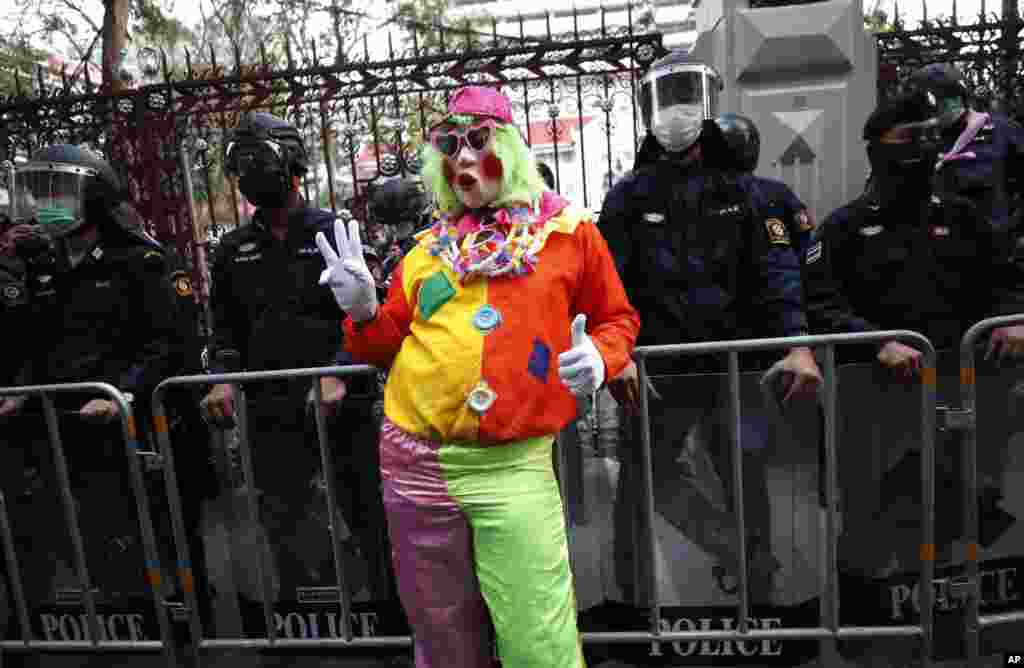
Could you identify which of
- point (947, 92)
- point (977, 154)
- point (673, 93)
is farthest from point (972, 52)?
point (673, 93)

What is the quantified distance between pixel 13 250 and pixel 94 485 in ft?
3.99

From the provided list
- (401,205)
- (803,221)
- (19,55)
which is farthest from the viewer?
(19,55)

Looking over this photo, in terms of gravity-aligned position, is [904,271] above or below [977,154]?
below

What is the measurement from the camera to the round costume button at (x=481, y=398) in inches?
82.7

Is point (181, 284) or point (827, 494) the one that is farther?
point (181, 284)

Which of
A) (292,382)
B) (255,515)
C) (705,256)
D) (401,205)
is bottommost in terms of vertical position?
(255,515)

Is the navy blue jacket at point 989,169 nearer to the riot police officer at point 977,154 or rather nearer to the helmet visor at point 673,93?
the riot police officer at point 977,154

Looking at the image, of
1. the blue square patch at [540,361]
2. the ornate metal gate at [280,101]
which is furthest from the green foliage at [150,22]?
the blue square patch at [540,361]

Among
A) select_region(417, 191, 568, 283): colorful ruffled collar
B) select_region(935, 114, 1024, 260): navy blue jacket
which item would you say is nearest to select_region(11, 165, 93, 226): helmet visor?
select_region(417, 191, 568, 283): colorful ruffled collar

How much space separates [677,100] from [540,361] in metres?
1.52

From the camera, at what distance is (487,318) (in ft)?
7.04

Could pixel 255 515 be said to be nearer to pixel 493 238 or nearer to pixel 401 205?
pixel 493 238

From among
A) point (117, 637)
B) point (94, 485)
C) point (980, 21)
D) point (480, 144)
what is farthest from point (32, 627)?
point (980, 21)

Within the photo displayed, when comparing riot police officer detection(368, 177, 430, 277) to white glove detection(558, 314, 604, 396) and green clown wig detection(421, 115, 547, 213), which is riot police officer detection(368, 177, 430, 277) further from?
white glove detection(558, 314, 604, 396)
